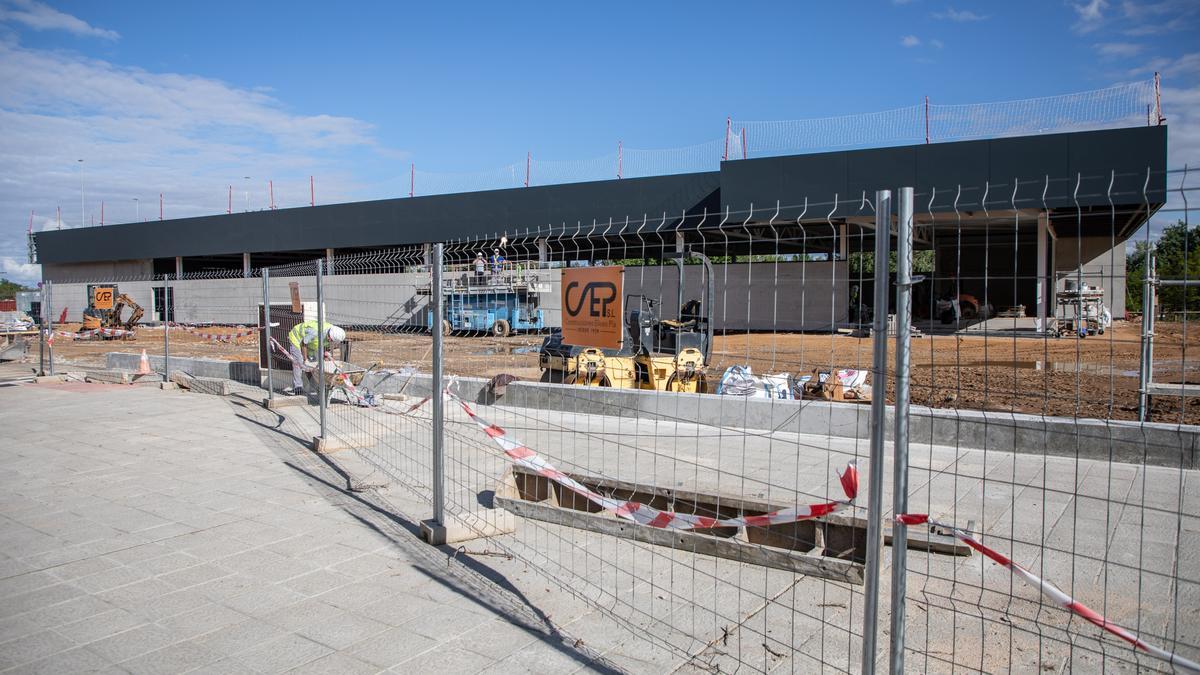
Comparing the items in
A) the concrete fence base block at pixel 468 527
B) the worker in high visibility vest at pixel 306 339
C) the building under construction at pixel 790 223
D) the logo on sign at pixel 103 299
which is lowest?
the concrete fence base block at pixel 468 527

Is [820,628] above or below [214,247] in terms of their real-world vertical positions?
below

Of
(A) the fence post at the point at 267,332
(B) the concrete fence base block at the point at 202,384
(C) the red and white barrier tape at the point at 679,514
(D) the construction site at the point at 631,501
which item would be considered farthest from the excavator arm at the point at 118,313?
(C) the red and white barrier tape at the point at 679,514

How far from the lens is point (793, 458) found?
338 inches

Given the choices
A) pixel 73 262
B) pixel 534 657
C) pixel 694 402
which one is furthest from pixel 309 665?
pixel 73 262

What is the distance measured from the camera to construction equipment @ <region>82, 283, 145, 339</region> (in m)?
31.9

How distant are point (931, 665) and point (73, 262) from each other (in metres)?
59.5

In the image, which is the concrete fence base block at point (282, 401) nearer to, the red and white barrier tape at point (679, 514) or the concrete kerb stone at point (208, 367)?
the concrete kerb stone at point (208, 367)

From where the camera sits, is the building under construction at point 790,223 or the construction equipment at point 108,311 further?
the construction equipment at point 108,311

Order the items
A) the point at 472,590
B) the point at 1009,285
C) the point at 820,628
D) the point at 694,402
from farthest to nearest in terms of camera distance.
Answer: the point at 1009,285, the point at 694,402, the point at 472,590, the point at 820,628

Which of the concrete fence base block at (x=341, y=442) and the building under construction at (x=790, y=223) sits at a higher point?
the building under construction at (x=790, y=223)

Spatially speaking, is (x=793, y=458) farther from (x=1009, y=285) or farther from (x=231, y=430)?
(x=1009, y=285)

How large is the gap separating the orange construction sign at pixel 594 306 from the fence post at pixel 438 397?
1.17 metres

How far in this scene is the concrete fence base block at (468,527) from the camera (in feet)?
18.0

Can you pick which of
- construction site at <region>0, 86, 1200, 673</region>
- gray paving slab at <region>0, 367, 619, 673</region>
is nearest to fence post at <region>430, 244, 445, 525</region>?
construction site at <region>0, 86, 1200, 673</region>
